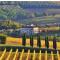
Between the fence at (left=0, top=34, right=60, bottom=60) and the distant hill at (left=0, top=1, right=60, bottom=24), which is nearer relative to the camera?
the fence at (left=0, top=34, right=60, bottom=60)

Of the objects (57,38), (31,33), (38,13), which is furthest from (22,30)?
(57,38)

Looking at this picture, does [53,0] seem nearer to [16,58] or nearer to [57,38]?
[57,38]

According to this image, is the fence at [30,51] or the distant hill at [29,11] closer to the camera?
the fence at [30,51]

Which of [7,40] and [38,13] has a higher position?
[38,13]

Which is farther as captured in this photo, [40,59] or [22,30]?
[22,30]

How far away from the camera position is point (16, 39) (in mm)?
3492

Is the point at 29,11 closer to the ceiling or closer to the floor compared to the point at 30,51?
closer to the ceiling

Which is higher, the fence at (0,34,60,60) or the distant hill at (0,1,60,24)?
the distant hill at (0,1,60,24)

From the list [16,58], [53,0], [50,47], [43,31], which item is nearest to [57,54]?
[50,47]

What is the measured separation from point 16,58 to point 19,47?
0.81 ft

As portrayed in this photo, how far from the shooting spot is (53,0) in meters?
3.44

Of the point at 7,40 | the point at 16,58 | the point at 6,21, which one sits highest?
the point at 6,21

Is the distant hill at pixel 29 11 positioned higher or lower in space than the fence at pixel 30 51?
higher

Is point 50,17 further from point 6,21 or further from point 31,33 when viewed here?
point 6,21
